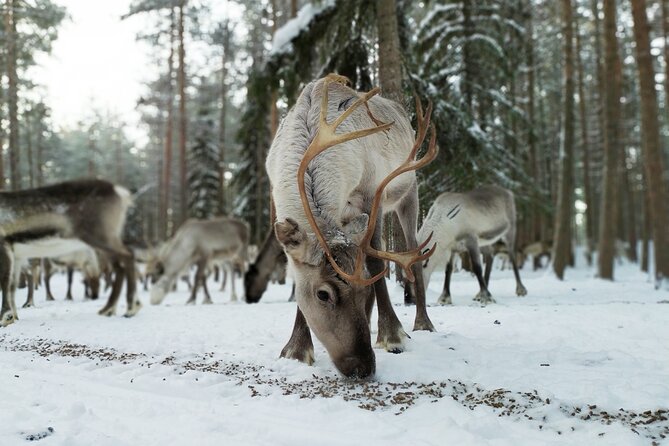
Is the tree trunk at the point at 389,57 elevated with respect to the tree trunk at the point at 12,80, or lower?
lower

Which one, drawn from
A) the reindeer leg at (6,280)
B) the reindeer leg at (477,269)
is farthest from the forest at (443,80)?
the reindeer leg at (6,280)

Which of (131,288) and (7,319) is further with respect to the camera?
(131,288)

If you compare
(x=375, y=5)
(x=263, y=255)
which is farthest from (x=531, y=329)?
(x=263, y=255)

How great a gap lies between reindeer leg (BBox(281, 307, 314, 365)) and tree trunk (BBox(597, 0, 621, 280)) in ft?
37.3

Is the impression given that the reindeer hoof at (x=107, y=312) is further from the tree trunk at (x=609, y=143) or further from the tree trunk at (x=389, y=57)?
the tree trunk at (x=609, y=143)

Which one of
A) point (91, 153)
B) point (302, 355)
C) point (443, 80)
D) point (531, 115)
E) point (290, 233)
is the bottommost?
point (302, 355)

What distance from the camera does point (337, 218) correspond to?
3941 mm

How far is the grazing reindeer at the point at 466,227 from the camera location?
8102 mm

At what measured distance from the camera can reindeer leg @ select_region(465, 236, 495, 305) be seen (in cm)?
804

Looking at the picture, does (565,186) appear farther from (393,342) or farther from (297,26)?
(393,342)

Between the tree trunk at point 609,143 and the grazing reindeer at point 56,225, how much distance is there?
1124 cm

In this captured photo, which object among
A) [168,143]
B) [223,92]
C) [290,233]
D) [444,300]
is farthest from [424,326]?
[223,92]

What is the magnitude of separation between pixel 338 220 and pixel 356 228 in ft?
0.50

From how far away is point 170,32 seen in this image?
21.9 meters
